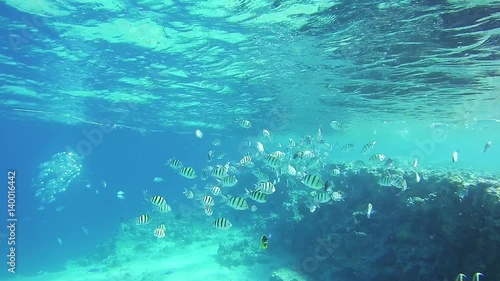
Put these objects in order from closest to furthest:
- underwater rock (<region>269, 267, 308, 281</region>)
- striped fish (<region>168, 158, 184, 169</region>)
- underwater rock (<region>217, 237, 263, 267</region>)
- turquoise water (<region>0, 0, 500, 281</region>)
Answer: turquoise water (<region>0, 0, 500, 281</region>)
striped fish (<region>168, 158, 184, 169</region>)
underwater rock (<region>269, 267, 308, 281</region>)
underwater rock (<region>217, 237, 263, 267</region>)

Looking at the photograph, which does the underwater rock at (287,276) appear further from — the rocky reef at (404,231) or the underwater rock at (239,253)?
the underwater rock at (239,253)

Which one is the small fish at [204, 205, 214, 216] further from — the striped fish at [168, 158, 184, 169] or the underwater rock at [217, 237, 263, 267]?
the underwater rock at [217, 237, 263, 267]

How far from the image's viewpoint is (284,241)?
19.4 metres

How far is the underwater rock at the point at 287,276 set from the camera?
14422 millimetres

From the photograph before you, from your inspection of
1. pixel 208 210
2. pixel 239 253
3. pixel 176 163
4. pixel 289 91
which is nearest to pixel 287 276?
pixel 208 210

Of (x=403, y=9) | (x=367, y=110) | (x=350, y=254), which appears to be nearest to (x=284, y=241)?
(x=350, y=254)

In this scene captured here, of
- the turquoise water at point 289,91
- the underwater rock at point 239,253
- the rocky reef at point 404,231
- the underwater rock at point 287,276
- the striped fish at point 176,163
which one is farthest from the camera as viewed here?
the underwater rock at point 239,253

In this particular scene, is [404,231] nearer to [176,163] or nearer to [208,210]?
[208,210]

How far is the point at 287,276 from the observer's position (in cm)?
1460

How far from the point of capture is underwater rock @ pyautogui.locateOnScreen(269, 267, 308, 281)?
14422 millimetres

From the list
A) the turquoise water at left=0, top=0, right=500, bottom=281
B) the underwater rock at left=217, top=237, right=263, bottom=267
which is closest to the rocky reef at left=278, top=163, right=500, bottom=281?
the turquoise water at left=0, top=0, right=500, bottom=281

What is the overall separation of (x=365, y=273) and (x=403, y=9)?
33.3 feet

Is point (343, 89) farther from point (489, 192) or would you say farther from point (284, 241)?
point (489, 192)

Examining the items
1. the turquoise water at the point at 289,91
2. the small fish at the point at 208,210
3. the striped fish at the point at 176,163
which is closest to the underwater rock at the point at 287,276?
the turquoise water at the point at 289,91
